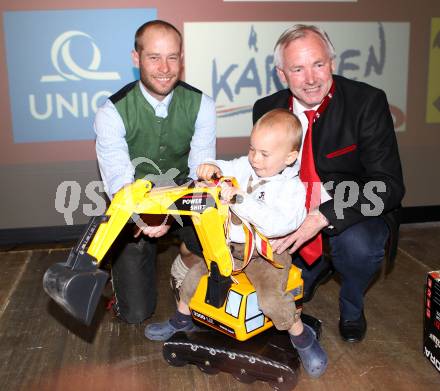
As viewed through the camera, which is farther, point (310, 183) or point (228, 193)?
point (310, 183)

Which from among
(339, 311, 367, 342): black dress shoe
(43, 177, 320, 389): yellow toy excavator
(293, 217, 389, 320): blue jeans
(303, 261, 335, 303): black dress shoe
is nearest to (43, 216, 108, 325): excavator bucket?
(43, 177, 320, 389): yellow toy excavator

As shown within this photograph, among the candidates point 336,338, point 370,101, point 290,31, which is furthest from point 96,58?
point 336,338

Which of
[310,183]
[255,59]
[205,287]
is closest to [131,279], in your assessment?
[205,287]

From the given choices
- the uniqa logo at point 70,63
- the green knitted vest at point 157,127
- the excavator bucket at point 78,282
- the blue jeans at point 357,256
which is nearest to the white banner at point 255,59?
the uniqa logo at point 70,63

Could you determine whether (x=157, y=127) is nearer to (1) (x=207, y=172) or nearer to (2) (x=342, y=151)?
(1) (x=207, y=172)

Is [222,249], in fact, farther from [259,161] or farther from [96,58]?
[96,58]

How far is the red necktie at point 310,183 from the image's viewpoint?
84.5 inches

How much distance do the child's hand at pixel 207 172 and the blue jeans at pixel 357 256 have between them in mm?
603

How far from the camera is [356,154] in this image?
2229 millimetres

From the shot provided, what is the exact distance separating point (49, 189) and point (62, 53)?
0.82m

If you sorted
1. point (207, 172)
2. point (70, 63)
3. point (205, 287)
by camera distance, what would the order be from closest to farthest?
point (207, 172), point (205, 287), point (70, 63)

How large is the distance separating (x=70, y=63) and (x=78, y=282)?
211cm

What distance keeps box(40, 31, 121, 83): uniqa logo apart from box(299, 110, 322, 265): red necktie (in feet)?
5.07

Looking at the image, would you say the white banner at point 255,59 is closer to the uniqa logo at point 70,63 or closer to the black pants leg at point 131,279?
the uniqa logo at point 70,63
